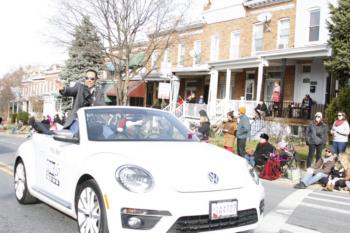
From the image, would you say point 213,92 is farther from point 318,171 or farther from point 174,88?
point 318,171

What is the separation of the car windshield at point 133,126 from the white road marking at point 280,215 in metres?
1.49

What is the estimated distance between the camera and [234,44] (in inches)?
1155

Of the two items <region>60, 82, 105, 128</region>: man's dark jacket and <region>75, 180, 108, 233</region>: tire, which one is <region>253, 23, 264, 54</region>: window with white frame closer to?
<region>60, 82, 105, 128</region>: man's dark jacket

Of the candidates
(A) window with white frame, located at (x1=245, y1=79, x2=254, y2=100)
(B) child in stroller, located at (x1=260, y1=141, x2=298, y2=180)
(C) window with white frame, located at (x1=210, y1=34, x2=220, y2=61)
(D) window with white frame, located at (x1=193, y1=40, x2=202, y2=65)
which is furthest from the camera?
(D) window with white frame, located at (x1=193, y1=40, x2=202, y2=65)

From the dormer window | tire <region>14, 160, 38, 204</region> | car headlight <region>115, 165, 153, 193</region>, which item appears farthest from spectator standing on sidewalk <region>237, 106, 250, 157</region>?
the dormer window

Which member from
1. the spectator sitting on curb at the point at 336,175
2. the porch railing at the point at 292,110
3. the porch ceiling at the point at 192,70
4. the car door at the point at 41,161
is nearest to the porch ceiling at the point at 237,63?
the porch ceiling at the point at 192,70

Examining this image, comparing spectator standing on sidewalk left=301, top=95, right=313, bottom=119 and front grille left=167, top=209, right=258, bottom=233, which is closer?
front grille left=167, top=209, right=258, bottom=233

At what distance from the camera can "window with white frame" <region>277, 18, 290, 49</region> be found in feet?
84.2

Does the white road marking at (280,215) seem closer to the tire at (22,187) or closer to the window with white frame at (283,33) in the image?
the tire at (22,187)

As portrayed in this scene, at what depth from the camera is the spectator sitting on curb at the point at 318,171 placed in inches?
459

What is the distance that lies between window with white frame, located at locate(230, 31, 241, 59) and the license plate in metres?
25.1

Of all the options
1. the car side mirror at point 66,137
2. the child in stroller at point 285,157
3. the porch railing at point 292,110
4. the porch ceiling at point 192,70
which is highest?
the porch ceiling at point 192,70

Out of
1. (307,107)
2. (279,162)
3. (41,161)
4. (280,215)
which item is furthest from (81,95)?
(307,107)

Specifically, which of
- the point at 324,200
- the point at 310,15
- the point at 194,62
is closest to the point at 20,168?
the point at 324,200
